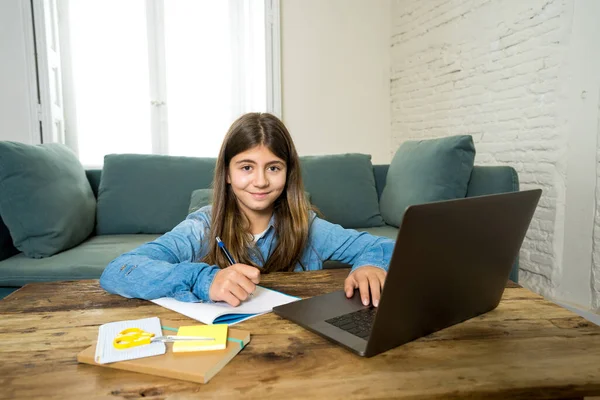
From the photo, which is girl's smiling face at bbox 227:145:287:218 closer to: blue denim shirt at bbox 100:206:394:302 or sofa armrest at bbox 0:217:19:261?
blue denim shirt at bbox 100:206:394:302

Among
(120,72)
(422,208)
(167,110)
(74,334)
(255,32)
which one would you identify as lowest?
(74,334)

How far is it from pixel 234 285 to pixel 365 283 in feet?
0.82

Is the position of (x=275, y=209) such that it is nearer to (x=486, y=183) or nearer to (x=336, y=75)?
(x=486, y=183)

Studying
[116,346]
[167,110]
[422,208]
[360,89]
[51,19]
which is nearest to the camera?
[422,208]

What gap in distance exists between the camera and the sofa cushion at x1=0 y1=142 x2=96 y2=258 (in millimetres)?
1976

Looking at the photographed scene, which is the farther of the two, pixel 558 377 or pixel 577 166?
pixel 577 166

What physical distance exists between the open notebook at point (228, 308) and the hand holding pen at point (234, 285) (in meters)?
0.02

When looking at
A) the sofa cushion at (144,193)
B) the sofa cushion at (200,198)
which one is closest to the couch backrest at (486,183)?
the sofa cushion at (144,193)

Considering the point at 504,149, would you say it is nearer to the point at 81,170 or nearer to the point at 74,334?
the point at 81,170

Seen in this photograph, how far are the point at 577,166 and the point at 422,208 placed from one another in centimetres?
237

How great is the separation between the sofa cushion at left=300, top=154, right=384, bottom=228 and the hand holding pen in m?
1.71

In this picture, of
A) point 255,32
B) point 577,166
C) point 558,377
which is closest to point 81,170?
point 255,32

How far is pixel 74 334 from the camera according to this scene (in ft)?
2.30

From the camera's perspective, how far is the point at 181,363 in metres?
0.57
